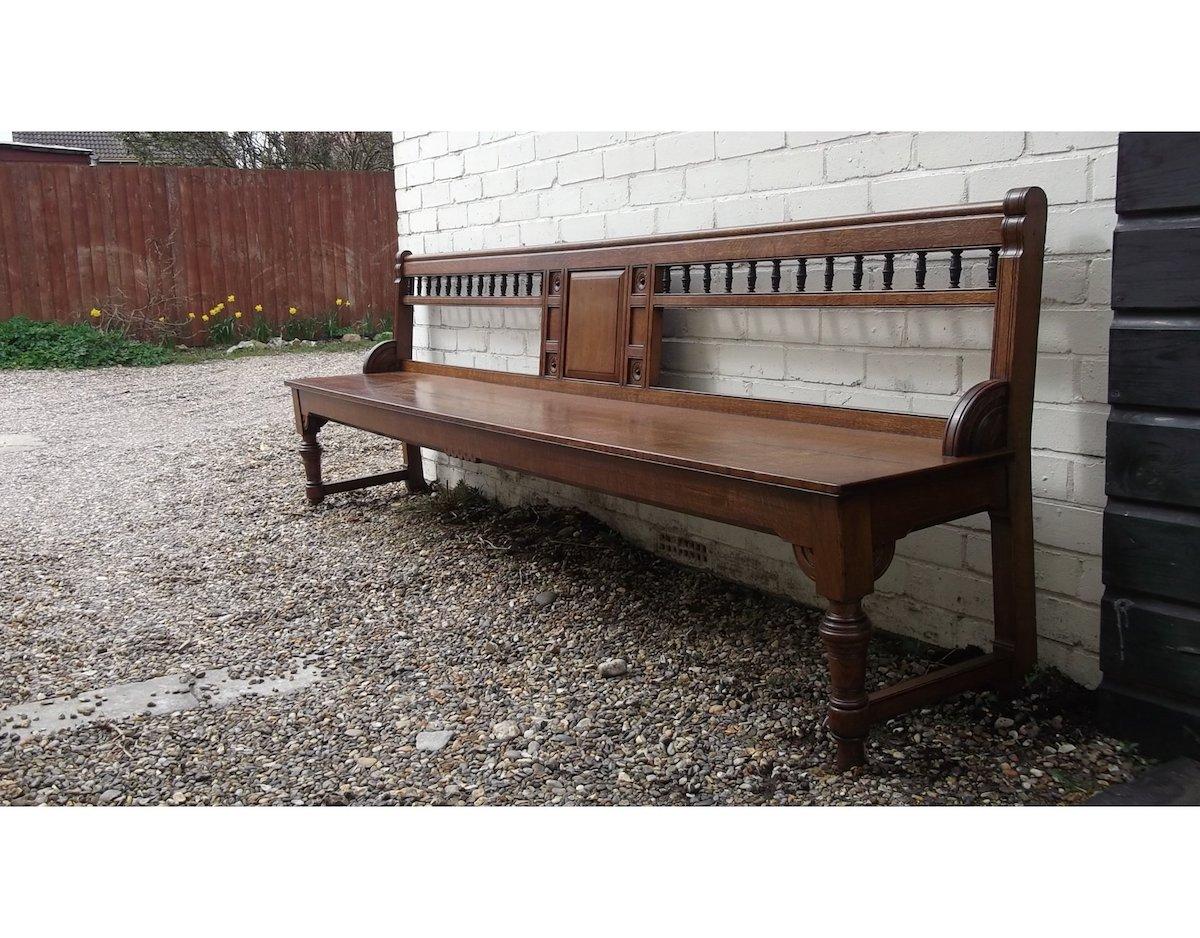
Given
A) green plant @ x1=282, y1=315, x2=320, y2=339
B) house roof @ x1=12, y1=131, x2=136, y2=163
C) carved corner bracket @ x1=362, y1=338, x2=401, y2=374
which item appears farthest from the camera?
house roof @ x1=12, y1=131, x2=136, y2=163

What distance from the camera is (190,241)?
32.2 ft

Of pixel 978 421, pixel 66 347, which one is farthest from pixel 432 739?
pixel 66 347

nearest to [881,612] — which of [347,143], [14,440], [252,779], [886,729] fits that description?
[886,729]

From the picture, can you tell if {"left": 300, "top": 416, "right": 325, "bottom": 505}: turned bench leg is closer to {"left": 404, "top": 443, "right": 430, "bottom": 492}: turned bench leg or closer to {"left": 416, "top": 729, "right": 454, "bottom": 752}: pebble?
{"left": 404, "top": 443, "right": 430, "bottom": 492}: turned bench leg

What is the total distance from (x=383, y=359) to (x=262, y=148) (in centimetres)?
845

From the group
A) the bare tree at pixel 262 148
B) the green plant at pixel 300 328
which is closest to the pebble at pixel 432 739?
the green plant at pixel 300 328

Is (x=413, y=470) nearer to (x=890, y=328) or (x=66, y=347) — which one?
(x=890, y=328)

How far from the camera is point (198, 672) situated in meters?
2.71

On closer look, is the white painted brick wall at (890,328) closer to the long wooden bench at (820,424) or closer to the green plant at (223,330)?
the long wooden bench at (820,424)

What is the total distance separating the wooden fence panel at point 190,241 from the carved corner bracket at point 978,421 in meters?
8.10

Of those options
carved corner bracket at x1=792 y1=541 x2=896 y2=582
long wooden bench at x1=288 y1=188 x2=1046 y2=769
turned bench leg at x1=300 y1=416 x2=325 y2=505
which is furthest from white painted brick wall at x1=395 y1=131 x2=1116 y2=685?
turned bench leg at x1=300 y1=416 x2=325 y2=505

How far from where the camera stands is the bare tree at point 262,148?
11617 millimetres

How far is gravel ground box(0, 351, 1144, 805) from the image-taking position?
2.03 m

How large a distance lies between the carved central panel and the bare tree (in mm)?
9317
